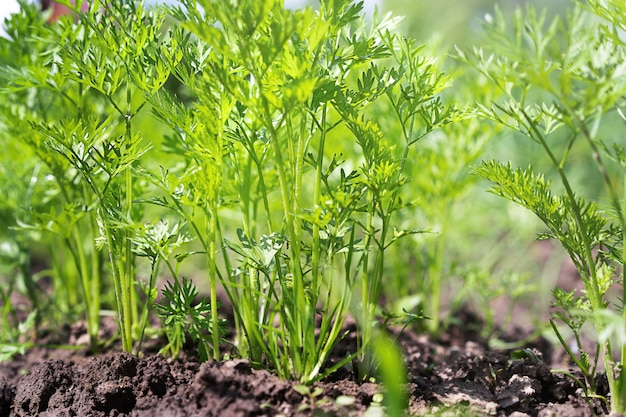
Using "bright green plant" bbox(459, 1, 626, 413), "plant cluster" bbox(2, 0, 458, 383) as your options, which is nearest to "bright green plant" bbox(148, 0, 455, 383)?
"plant cluster" bbox(2, 0, 458, 383)

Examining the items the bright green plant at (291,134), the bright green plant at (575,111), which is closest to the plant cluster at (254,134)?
the bright green plant at (291,134)

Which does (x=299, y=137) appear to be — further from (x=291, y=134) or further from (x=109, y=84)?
(x=109, y=84)

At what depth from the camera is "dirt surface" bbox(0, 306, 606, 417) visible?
95 cm

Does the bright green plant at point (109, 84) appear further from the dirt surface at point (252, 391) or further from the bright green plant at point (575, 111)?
the bright green plant at point (575, 111)

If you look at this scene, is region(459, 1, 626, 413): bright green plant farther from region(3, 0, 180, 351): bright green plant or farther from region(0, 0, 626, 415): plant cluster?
region(3, 0, 180, 351): bright green plant

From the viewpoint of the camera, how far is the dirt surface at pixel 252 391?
3.12 feet

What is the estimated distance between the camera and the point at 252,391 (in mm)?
950

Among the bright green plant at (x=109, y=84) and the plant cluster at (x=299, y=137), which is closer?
the plant cluster at (x=299, y=137)

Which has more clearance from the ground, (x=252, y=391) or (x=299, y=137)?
(x=299, y=137)

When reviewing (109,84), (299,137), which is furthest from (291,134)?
(109,84)

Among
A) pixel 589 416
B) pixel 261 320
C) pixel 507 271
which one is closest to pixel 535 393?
pixel 589 416

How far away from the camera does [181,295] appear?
107cm

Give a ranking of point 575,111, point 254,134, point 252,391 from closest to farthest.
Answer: point 575,111 < point 252,391 < point 254,134

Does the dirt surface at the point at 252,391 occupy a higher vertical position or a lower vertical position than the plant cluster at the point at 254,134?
lower
